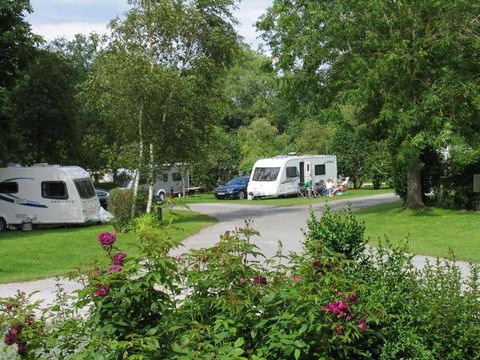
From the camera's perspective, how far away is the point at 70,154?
35469mm

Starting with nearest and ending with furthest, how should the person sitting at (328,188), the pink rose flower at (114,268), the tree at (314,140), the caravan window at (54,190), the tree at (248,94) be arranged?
the pink rose flower at (114,268), the caravan window at (54,190), the person sitting at (328,188), the tree at (314,140), the tree at (248,94)

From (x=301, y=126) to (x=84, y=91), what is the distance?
128 ft

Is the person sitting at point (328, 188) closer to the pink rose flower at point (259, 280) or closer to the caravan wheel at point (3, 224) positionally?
the caravan wheel at point (3, 224)

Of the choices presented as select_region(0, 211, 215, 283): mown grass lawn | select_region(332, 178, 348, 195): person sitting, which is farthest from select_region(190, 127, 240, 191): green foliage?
select_region(0, 211, 215, 283): mown grass lawn

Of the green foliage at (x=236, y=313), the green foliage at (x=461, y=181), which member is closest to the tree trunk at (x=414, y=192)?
the green foliage at (x=461, y=181)

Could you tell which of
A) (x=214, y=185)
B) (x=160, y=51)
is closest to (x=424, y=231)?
(x=160, y=51)

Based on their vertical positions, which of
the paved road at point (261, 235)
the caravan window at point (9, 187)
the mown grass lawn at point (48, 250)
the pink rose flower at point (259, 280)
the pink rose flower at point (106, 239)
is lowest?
the mown grass lawn at point (48, 250)

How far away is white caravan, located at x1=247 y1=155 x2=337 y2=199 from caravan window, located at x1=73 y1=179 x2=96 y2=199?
15520 millimetres

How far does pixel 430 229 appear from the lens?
16.2 metres

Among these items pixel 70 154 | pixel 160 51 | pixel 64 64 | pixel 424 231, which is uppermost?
pixel 64 64

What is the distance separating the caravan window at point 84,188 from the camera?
21984 millimetres

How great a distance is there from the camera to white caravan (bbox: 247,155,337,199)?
1433 inches

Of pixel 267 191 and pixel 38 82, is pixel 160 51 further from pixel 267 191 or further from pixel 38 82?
pixel 267 191

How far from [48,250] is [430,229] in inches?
403
